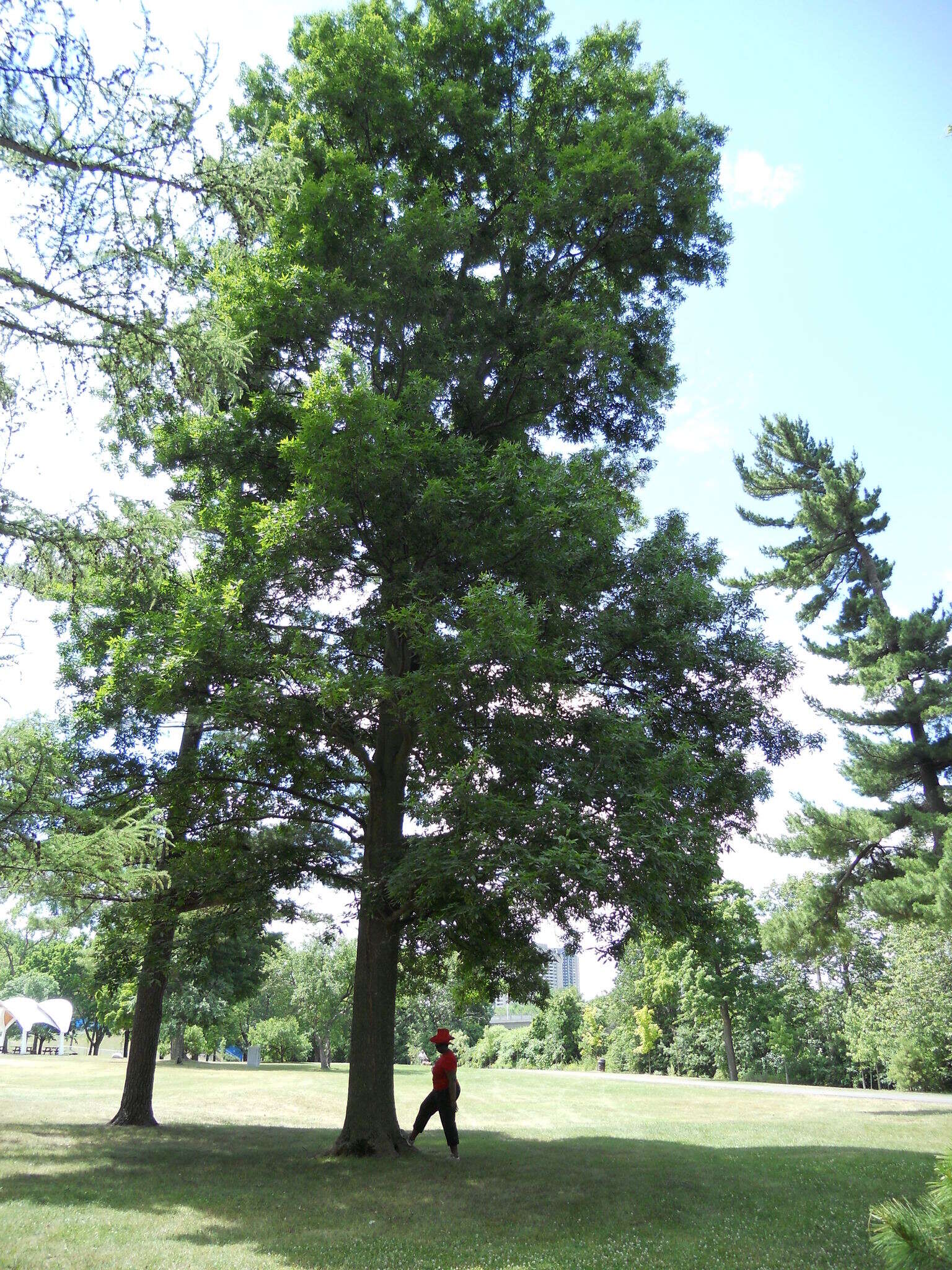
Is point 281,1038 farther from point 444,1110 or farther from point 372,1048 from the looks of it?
point 444,1110

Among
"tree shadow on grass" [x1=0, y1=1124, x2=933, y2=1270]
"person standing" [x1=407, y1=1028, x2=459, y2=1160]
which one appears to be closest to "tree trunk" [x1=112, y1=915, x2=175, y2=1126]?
"tree shadow on grass" [x1=0, y1=1124, x2=933, y2=1270]

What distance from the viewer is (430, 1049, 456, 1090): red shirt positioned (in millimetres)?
12109

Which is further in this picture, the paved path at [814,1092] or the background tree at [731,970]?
the background tree at [731,970]

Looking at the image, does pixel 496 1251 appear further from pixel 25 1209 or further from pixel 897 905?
pixel 897 905

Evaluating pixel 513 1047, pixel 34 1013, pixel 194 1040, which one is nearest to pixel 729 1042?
pixel 513 1047

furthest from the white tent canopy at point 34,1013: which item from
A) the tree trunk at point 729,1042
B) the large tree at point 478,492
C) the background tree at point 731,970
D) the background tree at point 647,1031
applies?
the large tree at point 478,492

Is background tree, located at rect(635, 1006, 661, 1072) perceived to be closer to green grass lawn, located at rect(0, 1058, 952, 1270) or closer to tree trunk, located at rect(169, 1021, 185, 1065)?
tree trunk, located at rect(169, 1021, 185, 1065)

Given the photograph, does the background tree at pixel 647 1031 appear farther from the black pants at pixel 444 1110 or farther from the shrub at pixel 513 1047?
the black pants at pixel 444 1110

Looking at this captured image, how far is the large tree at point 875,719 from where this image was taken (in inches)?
867

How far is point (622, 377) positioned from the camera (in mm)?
15172

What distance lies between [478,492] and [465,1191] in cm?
863

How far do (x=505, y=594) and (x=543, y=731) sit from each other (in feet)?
6.95

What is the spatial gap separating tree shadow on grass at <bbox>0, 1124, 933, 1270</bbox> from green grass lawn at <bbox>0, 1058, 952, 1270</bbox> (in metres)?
0.03

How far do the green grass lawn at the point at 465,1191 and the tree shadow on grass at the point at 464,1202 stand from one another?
34mm
